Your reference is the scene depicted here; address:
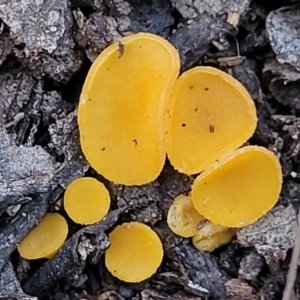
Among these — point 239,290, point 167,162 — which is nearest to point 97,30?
point 167,162

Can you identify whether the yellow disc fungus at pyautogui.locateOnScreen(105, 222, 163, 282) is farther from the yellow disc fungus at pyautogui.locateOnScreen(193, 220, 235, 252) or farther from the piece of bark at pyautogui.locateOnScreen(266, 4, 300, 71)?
the piece of bark at pyautogui.locateOnScreen(266, 4, 300, 71)

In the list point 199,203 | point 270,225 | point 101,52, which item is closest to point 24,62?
point 101,52

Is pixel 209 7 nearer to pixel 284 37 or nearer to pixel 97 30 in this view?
pixel 284 37

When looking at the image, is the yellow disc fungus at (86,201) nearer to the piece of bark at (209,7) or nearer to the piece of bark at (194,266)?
the piece of bark at (194,266)

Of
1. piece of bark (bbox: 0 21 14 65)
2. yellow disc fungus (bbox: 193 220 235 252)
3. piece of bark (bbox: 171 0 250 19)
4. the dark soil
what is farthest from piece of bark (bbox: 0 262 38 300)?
piece of bark (bbox: 171 0 250 19)

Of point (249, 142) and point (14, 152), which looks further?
point (249, 142)

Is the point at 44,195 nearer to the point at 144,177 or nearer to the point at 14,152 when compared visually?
the point at 14,152

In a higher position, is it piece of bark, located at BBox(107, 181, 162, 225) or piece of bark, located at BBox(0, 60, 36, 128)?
piece of bark, located at BBox(0, 60, 36, 128)
